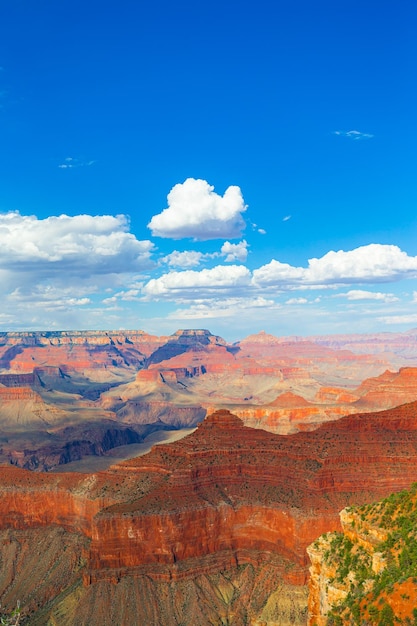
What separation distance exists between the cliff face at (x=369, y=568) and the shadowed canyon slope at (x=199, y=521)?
107 feet

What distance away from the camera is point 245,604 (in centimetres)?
7388

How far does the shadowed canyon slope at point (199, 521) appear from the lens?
7381cm

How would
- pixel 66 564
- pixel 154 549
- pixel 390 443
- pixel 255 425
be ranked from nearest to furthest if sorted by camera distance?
pixel 154 549
pixel 66 564
pixel 390 443
pixel 255 425

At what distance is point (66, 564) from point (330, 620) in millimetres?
58314

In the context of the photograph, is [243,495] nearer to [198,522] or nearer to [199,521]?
[199,521]

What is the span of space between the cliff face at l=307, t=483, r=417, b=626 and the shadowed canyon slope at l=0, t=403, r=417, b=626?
32.6 metres

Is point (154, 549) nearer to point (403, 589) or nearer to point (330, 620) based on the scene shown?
point (330, 620)

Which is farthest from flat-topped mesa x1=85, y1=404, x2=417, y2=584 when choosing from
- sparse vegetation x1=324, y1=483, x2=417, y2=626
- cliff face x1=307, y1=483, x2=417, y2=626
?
cliff face x1=307, y1=483, x2=417, y2=626

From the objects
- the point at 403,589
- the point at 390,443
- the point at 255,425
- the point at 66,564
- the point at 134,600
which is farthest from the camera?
the point at 255,425

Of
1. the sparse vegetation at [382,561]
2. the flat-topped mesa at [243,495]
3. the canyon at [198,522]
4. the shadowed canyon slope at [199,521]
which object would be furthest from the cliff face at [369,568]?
the flat-topped mesa at [243,495]

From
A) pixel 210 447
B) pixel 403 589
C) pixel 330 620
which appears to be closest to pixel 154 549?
pixel 210 447

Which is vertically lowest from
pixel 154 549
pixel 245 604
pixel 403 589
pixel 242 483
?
pixel 245 604

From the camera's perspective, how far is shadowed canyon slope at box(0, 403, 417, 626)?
242 ft

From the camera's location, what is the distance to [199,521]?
261ft
